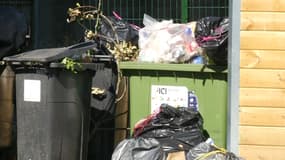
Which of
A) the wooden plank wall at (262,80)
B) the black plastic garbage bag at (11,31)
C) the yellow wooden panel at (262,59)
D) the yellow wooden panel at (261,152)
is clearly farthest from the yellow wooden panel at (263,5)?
the black plastic garbage bag at (11,31)

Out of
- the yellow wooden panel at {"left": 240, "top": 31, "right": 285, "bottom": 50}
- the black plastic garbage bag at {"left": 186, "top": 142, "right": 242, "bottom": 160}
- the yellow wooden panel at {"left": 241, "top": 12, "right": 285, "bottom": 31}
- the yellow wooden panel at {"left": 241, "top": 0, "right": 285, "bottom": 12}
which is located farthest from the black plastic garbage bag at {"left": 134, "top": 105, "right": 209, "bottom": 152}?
the yellow wooden panel at {"left": 241, "top": 0, "right": 285, "bottom": 12}

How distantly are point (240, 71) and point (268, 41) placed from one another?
34cm

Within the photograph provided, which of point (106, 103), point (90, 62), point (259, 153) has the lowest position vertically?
point (259, 153)

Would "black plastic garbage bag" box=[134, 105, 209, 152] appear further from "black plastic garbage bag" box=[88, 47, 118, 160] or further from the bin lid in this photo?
→ the bin lid

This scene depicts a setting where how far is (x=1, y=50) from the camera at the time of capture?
613 centimetres

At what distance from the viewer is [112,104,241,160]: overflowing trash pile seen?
Result: 5.30 meters

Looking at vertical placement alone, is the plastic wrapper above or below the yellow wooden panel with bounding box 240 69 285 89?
above

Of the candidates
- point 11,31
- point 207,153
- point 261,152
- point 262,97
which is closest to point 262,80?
point 262,97

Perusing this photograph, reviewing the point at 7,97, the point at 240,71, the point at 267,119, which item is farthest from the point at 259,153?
the point at 7,97

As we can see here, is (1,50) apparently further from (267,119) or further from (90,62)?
(267,119)

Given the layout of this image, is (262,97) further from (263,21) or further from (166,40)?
(166,40)

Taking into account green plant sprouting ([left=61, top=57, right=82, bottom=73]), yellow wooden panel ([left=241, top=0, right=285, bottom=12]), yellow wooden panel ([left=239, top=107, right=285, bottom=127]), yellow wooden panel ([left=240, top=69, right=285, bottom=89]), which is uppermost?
yellow wooden panel ([left=241, top=0, right=285, bottom=12])

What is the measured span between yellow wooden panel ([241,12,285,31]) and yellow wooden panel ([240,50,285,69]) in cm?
20

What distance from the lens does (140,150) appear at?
540 centimetres
